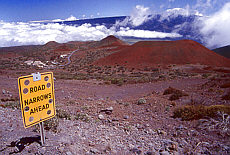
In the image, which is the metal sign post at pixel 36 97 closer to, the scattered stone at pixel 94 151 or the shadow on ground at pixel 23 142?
the shadow on ground at pixel 23 142

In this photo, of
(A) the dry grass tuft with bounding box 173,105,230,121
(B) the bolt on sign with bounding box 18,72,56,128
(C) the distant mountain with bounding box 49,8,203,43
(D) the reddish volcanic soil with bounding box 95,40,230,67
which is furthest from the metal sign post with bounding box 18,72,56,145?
(C) the distant mountain with bounding box 49,8,203,43

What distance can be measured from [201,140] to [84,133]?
9.08 feet

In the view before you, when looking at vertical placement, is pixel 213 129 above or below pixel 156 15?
below

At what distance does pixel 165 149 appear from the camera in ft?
11.3

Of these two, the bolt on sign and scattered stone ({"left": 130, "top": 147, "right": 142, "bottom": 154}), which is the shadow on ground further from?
scattered stone ({"left": 130, "top": 147, "right": 142, "bottom": 154})

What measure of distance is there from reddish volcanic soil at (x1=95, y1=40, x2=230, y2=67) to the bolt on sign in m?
29.8

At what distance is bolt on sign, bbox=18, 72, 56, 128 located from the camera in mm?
2475

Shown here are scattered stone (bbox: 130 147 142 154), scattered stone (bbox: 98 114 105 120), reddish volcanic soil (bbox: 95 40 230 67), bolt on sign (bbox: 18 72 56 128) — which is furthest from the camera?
reddish volcanic soil (bbox: 95 40 230 67)

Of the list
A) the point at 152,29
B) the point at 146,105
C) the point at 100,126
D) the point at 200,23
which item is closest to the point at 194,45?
the point at 146,105

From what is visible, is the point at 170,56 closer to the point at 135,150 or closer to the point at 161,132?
the point at 161,132

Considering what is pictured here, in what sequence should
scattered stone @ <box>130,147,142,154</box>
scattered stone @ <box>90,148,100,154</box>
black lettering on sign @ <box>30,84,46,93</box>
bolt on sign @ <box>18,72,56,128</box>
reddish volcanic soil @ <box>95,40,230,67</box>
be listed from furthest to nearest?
reddish volcanic soil @ <box>95,40,230,67</box> → scattered stone @ <box>130,147,142,154</box> → scattered stone @ <box>90,148,100,154</box> → black lettering on sign @ <box>30,84,46,93</box> → bolt on sign @ <box>18,72,56,128</box>

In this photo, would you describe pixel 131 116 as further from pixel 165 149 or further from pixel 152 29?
pixel 152 29

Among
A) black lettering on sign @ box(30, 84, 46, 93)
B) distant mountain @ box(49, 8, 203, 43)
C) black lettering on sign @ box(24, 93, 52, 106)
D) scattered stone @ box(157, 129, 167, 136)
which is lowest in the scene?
scattered stone @ box(157, 129, 167, 136)

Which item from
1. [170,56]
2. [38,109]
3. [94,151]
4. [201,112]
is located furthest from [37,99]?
[170,56]
